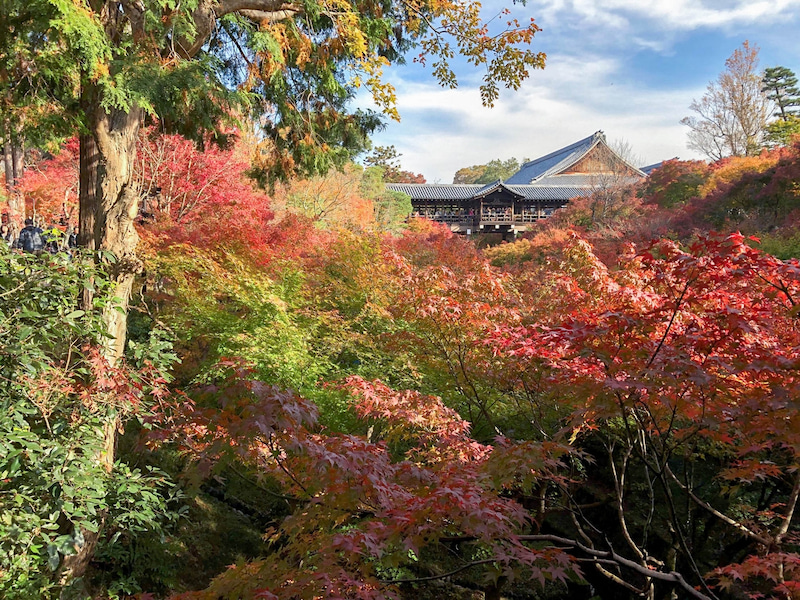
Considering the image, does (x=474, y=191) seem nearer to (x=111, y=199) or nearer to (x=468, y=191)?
(x=468, y=191)

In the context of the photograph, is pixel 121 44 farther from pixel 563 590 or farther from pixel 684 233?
pixel 684 233

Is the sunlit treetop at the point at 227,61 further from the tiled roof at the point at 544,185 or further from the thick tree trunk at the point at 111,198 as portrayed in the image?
the tiled roof at the point at 544,185

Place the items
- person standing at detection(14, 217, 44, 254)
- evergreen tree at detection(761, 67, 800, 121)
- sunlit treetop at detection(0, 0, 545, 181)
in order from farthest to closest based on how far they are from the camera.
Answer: evergreen tree at detection(761, 67, 800, 121), person standing at detection(14, 217, 44, 254), sunlit treetop at detection(0, 0, 545, 181)

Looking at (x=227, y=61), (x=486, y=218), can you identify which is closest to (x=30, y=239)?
(x=227, y=61)

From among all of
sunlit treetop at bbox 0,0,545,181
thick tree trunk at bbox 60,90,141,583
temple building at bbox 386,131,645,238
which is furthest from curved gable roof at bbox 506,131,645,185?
thick tree trunk at bbox 60,90,141,583

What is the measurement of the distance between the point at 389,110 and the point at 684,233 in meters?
13.3

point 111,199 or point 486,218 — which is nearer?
point 111,199

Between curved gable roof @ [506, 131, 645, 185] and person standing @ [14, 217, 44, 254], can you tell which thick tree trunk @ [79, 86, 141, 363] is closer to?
person standing @ [14, 217, 44, 254]

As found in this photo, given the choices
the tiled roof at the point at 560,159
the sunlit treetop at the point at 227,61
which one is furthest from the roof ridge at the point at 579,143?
the sunlit treetop at the point at 227,61

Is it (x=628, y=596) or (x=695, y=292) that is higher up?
(x=695, y=292)

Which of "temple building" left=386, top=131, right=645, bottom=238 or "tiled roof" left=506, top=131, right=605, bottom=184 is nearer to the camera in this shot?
"temple building" left=386, top=131, right=645, bottom=238

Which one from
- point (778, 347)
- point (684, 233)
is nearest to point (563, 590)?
point (778, 347)

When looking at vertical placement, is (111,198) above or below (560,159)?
below

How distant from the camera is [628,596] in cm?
626
